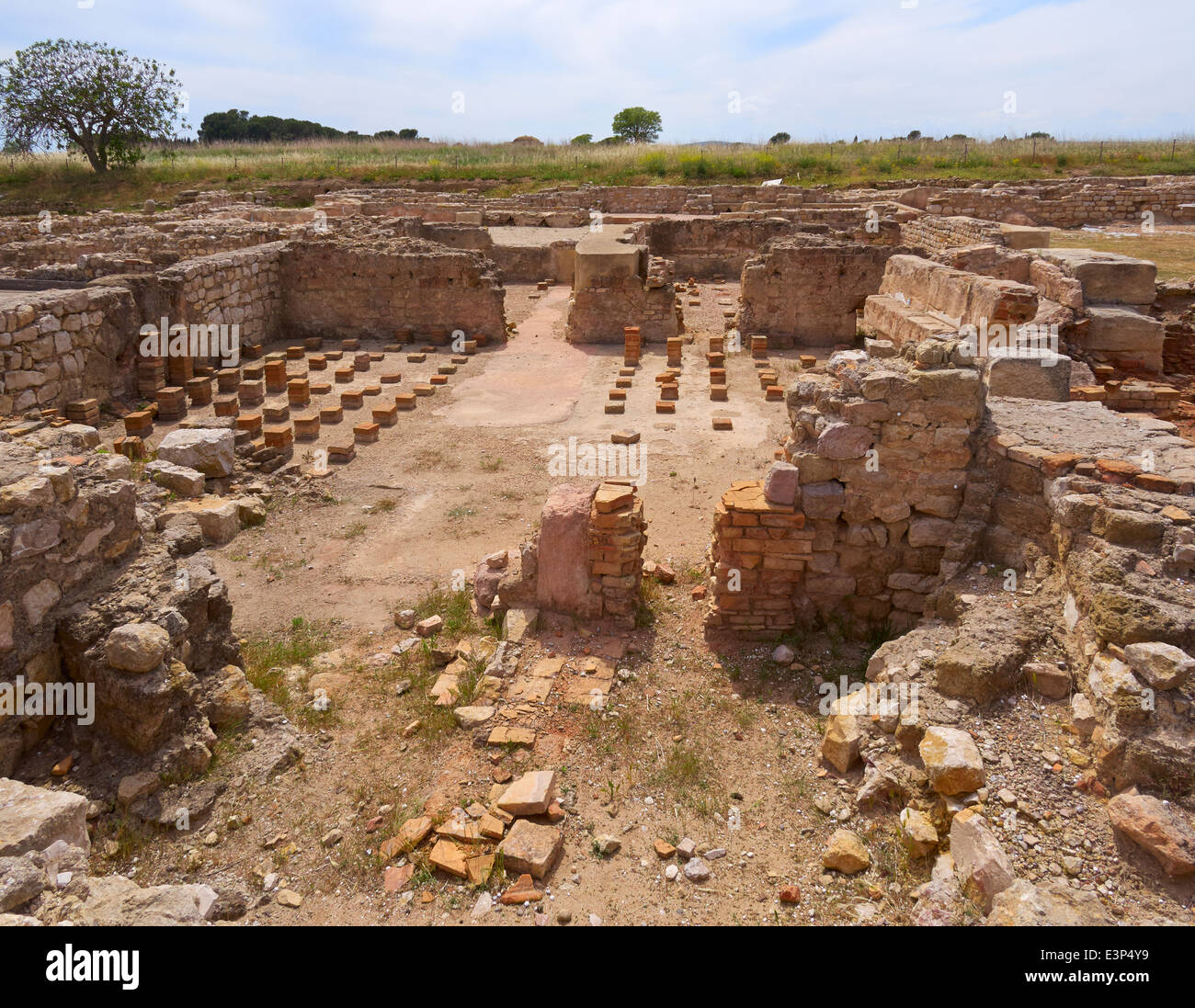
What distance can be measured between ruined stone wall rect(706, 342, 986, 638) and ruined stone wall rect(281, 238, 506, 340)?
10563mm

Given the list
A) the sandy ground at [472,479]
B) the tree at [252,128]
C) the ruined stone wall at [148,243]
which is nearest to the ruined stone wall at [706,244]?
the sandy ground at [472,479]

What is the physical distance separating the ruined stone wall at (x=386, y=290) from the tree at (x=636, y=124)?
5660 cm

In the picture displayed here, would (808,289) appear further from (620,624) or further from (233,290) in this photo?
(620,624)

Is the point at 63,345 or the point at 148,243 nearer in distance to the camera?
the point at 63,345

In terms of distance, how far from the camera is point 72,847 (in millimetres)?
3084

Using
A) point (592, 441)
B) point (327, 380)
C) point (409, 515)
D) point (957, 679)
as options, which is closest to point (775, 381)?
point (592, 441)

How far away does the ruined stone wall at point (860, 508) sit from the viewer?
5.46 meters

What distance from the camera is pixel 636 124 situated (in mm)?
65188

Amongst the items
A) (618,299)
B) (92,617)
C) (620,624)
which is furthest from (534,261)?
(92,617)

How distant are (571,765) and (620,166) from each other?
37.4 m

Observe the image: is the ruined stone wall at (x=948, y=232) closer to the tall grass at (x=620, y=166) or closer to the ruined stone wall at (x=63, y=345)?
the ruined stone wall at (x=63, y=345)
